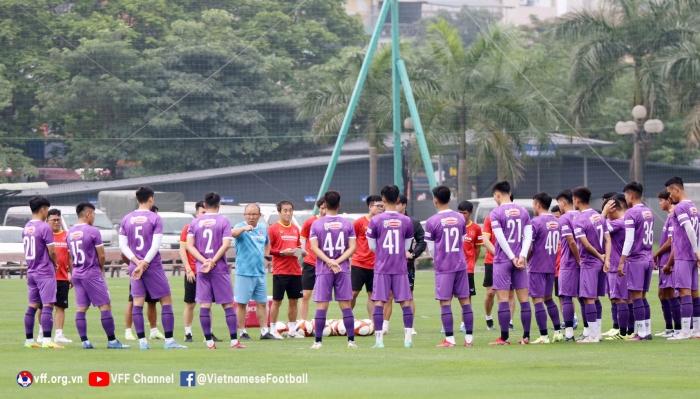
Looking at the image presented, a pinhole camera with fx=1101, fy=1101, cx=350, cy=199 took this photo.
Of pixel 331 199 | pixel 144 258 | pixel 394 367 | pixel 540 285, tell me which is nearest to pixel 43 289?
pixel 144 258

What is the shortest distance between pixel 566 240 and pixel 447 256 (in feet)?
5.82

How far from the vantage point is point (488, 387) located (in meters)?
9.95

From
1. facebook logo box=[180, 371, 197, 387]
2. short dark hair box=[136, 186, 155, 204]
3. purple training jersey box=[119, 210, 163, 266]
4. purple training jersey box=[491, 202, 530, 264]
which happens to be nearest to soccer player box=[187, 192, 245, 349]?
purple training jersey box=[119, 210, 163, 266]

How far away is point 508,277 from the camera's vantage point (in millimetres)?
13805

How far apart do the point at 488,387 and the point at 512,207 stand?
14.1ft

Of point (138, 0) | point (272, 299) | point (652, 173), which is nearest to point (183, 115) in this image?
point (138, 0)

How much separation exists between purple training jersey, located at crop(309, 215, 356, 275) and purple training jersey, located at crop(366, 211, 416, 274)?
1.08 feet

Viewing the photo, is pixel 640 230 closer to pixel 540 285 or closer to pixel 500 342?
pixel 540 285

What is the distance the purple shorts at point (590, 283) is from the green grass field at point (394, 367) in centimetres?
67

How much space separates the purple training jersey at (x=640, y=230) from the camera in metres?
14.3

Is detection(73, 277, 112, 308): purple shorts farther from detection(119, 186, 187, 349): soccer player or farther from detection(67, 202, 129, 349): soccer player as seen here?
detection(119, 186, 187, 349): soccer player

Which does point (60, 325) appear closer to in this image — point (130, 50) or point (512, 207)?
point (512, 207)

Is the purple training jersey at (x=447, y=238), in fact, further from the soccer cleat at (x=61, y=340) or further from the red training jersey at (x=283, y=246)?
the soccer cleat at (x=61, y=340)

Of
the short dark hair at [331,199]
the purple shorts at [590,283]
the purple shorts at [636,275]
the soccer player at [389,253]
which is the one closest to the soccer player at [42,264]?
the short dark hair at [331,199]
